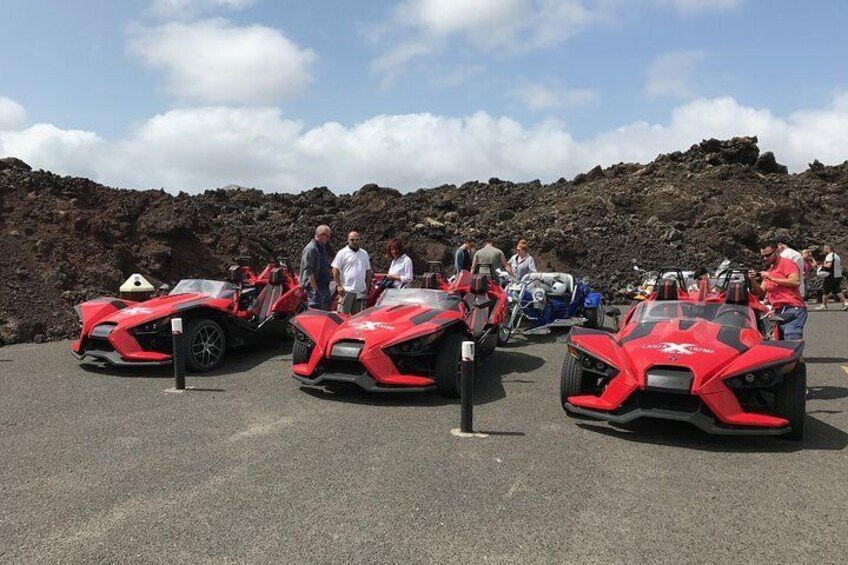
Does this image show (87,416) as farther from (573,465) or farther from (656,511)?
(656,511)

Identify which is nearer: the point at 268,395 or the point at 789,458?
the point at 789,458

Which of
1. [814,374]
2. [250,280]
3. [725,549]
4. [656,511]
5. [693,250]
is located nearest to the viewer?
[725,549]

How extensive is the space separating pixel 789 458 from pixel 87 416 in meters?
6.27

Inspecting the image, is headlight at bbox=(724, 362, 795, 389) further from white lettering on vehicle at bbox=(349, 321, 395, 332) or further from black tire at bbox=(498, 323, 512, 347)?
black tire at bbox=(498, 323, 512, 347)

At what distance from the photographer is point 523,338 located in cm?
1146

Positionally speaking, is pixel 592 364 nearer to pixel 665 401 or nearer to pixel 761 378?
pixel 665 401

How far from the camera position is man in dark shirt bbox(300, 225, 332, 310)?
9.38m

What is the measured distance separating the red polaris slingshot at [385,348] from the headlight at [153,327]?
1908 mm

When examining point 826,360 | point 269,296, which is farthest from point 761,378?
point 269,296

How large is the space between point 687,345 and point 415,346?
274 cm

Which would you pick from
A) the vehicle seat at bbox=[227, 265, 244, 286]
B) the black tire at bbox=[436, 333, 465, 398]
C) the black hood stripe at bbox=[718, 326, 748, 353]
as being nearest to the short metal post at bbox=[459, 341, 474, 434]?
the black tire at bbox=[436, 333, 465, 398]

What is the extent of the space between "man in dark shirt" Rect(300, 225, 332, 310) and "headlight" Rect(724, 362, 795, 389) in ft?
19.6

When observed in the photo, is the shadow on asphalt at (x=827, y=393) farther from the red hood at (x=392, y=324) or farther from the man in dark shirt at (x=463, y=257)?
the man in dark shirt at (x=463, y=257)

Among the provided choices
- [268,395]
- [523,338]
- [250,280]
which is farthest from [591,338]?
[250,280]
